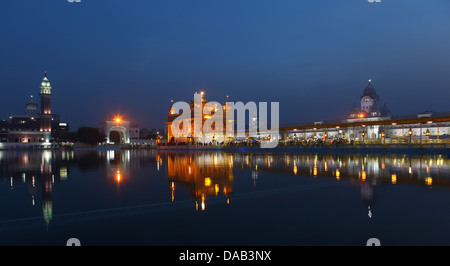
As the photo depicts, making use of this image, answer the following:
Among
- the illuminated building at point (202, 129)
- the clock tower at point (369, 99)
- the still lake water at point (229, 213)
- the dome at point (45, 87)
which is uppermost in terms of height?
the dome at point (45, 87)

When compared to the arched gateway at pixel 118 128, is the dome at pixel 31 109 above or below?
above

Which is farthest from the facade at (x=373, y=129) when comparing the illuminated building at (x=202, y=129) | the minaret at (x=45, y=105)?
the minaret at (x=45, y=105)

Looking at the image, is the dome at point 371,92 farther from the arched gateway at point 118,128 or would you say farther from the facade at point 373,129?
the arched gateway at point 118,128

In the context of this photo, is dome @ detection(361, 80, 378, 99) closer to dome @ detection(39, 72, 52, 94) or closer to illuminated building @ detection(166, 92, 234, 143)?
illuminated building @ detection(166, 92, 234, 143)

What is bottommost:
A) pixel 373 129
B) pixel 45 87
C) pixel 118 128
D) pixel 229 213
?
pixel 229 213

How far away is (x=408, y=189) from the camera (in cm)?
902

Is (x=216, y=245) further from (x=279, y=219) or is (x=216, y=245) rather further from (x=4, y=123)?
(x=4, y=123)

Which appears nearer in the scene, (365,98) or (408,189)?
(408,189)

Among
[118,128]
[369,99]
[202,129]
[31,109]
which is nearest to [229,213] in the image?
[202,129]

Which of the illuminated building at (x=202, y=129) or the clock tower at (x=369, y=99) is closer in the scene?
the illuminated building at (x=202, y=129)

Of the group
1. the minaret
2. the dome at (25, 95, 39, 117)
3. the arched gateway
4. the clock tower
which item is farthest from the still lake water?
the dome at (25, 95, 39, 117)

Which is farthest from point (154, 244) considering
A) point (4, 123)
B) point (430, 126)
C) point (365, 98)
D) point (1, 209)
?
point (4, 123)

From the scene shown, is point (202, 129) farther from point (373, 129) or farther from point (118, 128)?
point (373, 129)
